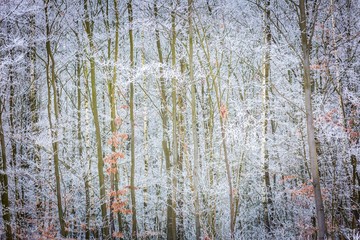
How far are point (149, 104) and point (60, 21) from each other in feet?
26.9

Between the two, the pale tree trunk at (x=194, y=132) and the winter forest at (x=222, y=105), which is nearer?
the winter forest at (x=222, y=105)

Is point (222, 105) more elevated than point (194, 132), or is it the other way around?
point (222, 105)

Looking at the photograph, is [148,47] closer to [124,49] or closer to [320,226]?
[124,49]

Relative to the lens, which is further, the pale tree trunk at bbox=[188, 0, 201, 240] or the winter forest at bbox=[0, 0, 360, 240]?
the pale tree trunk at bbox=[188, 0, 201, 240]

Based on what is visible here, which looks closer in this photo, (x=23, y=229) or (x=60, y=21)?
(x=60, y=21)

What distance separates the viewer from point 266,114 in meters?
11.1

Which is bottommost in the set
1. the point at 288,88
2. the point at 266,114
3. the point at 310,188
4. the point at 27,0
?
the point at 310,188

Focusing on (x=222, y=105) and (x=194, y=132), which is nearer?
(x=194, y=132)

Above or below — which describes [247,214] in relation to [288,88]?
below

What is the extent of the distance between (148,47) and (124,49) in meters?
1.79

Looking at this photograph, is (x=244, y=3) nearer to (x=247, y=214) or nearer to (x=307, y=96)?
(x=307, y=96)

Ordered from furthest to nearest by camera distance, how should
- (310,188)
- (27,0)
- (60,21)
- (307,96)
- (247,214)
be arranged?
(247,214) < (60,21) < (310,188) < (27,0) < (307,96)

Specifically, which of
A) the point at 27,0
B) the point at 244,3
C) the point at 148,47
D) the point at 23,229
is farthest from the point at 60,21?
the point at 23,229

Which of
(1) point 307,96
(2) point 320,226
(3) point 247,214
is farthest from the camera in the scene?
(3) point 247,214
